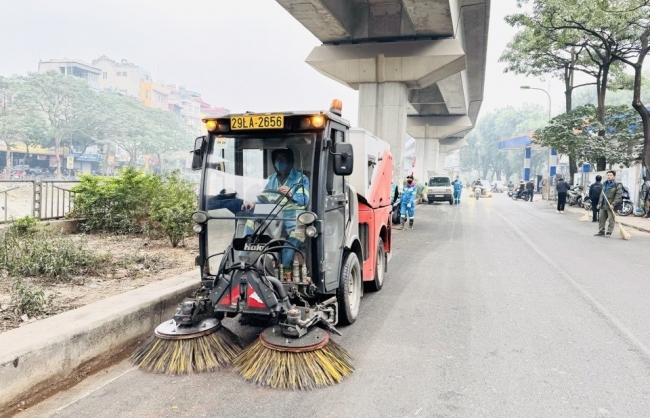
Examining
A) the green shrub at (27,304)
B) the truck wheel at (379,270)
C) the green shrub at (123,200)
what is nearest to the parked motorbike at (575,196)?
the truck wheel at (379,270)

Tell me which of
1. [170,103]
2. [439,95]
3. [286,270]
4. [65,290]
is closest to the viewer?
[286,270]

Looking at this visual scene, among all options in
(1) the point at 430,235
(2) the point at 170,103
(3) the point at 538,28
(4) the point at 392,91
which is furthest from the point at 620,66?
(2) the point at 170,103

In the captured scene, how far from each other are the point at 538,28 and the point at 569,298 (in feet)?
70.3

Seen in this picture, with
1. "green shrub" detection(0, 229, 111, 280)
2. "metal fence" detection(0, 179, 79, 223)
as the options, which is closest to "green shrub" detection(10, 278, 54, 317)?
"green shrub" detection(0, 229, 111, 280)

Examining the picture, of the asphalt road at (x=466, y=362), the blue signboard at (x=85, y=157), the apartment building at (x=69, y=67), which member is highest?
the apartment building at (x=69, y=67)

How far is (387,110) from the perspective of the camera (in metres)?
21.0

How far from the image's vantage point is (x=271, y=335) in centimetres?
397

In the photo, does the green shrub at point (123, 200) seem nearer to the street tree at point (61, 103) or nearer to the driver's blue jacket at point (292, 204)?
the driver's blue jacket at point (292, 204)

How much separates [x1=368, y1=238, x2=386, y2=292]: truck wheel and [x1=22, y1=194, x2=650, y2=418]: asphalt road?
0.46 feet

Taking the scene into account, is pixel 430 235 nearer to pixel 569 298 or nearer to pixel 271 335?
pixel 569 298

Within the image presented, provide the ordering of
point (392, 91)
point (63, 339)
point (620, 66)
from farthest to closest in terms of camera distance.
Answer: point (620, 66), point (392, 91), point (63, 339)

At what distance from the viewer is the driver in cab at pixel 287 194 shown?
4496 millimetres

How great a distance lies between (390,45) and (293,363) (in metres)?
17.4

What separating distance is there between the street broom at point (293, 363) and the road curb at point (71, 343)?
1259 millimetres
